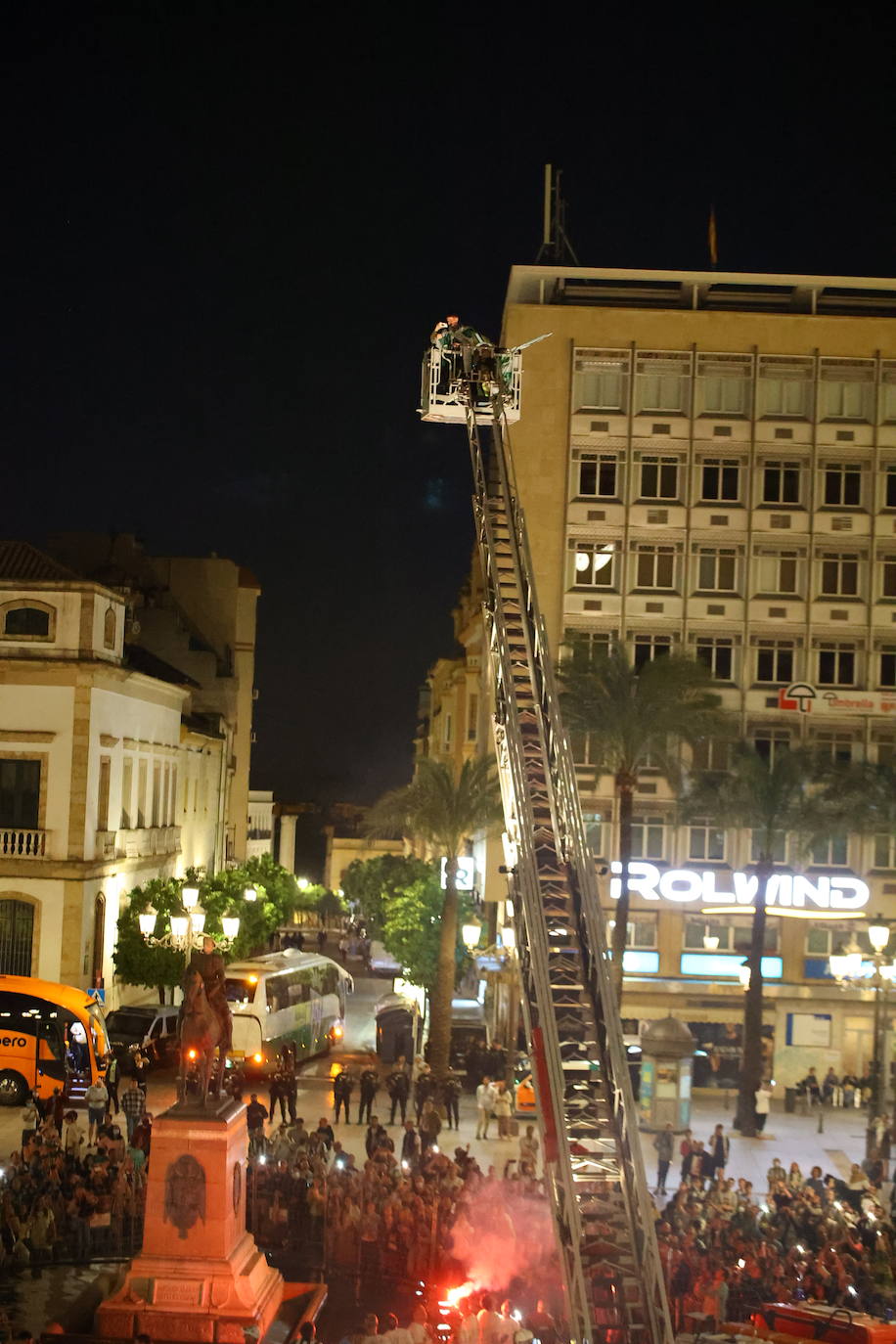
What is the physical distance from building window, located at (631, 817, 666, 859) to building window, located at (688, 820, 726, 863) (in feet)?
3.12

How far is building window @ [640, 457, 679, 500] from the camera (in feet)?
170

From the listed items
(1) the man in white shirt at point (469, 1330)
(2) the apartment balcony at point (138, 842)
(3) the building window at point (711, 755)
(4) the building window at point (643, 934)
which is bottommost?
(1) the man in white shirt at point (469, 1330)

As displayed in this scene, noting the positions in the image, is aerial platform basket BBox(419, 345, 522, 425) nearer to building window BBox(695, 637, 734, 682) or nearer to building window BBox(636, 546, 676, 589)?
building window BBox(636, 546, 676, 589)

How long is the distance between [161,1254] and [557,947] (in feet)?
20.6

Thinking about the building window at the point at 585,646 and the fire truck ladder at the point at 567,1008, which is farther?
the building window at the point at 585,646

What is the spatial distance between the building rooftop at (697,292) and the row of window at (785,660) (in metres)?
10.9

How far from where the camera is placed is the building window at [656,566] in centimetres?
5178

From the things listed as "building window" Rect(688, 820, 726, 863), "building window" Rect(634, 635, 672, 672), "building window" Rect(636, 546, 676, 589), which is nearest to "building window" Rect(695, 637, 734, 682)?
"building window" Rect(634, 635, 672, 672)

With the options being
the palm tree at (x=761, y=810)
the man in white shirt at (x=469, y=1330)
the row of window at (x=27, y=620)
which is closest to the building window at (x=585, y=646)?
the palm tree at (x=761, y=810)

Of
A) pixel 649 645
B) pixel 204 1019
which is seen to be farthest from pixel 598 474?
pixel 204 1019

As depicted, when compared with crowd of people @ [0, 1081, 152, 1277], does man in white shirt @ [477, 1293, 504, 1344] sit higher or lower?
higher

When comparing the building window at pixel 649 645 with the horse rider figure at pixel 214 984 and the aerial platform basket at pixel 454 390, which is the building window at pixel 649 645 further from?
the horse rider figure at pixel 214 984

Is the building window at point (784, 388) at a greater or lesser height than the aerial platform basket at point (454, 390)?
greater

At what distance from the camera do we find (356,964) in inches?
3413
